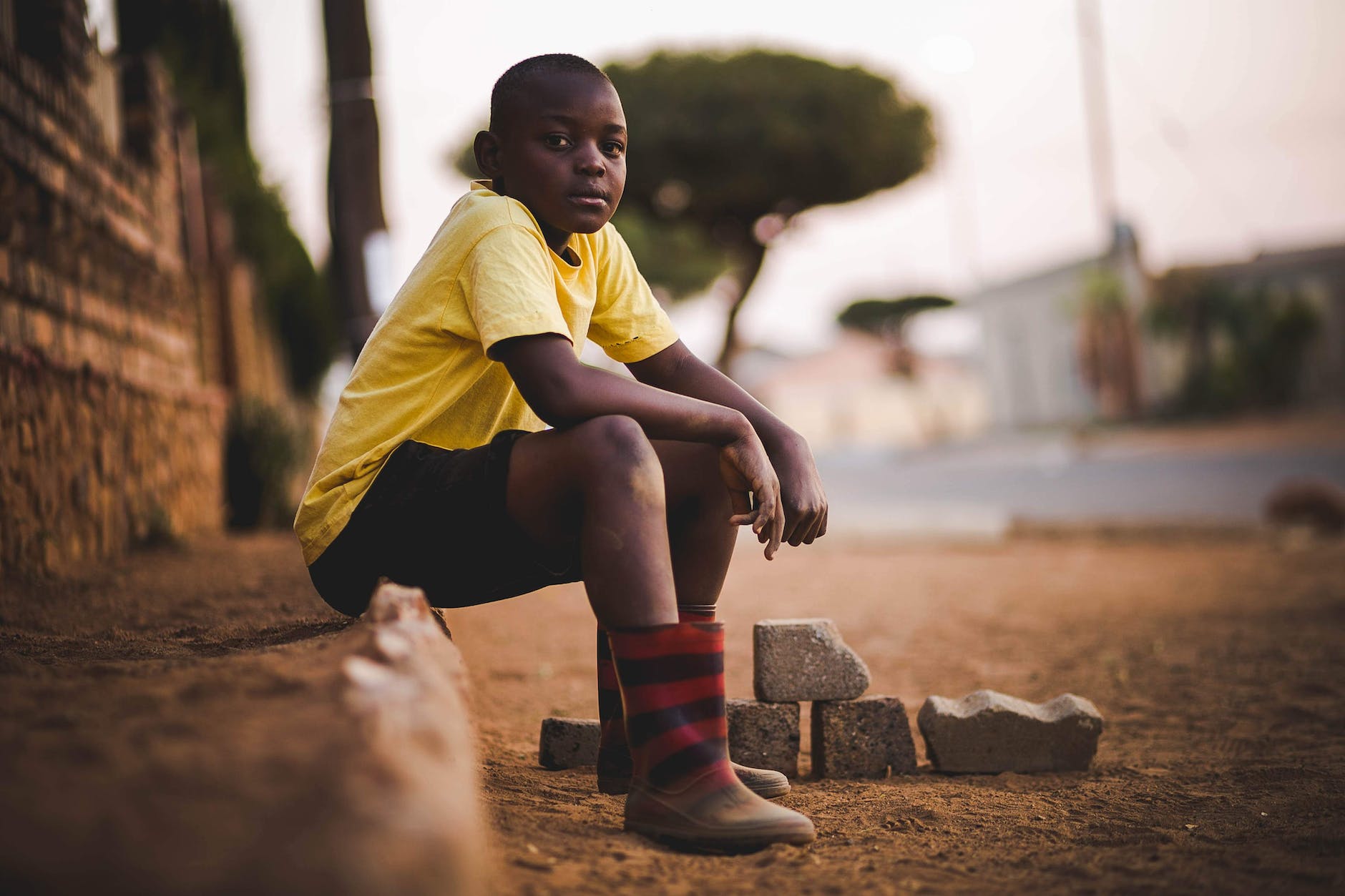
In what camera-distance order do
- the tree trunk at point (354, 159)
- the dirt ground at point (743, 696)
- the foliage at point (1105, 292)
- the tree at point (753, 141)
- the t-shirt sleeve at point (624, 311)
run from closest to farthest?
the dirt ground at point (743, 696) < the t-shirt sleeve at point (624, 311) < the tree trunk at point (354, 159) < the tree at point (753, 141) < the foliage at point (1105, 292)

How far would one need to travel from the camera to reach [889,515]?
14.1m

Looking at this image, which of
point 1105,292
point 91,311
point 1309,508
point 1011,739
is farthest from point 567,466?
point 1105,292

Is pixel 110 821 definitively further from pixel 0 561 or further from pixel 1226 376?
pixel 1226 376

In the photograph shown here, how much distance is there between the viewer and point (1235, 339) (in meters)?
23.5

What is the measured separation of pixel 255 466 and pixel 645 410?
6.14 meters

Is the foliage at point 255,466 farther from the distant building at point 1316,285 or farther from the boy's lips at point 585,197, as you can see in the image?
the distant building at point 1316,285

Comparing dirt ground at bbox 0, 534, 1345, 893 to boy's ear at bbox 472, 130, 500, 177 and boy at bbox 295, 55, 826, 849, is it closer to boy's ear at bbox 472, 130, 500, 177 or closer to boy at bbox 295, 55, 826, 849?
boy at bbox 295, 55, 826, 849

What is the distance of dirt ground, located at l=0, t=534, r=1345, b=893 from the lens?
1.22 m

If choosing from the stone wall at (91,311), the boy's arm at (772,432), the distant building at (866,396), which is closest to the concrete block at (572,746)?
the boy's arm at (772,432)

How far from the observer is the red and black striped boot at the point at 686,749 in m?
1.93

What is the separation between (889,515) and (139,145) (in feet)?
33.3

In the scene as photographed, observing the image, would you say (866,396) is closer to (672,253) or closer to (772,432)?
(672,253)

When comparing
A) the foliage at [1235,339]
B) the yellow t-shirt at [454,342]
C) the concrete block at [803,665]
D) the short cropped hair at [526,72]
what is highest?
the foliage at [1235,339]

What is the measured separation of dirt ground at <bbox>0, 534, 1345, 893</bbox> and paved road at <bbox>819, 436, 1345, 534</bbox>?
6.53 meters
